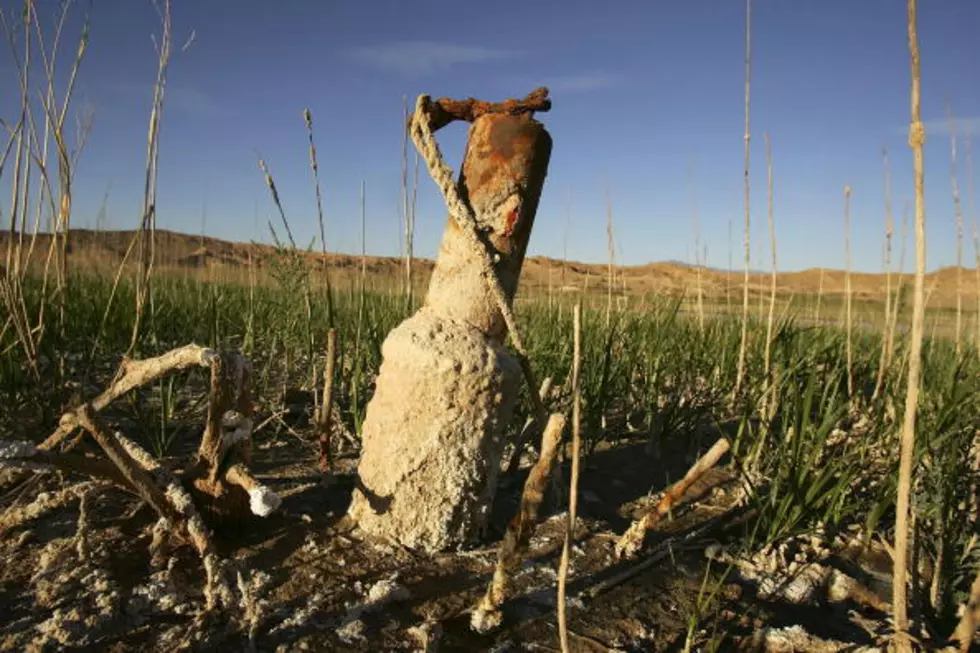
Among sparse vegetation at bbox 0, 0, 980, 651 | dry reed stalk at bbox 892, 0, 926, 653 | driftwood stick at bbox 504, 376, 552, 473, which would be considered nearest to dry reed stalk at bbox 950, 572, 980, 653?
sparse vegetation at bbox 0, 0, 980, 651

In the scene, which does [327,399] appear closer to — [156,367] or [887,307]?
[156,367]

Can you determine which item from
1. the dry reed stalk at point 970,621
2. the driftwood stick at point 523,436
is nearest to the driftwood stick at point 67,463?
the driftwood stick at point 523,436

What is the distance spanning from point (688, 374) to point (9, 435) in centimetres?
265

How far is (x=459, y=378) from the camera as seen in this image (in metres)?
1.52

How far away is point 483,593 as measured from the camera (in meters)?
1.42

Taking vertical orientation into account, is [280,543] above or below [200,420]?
below

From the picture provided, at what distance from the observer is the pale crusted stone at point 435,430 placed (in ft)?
5.00

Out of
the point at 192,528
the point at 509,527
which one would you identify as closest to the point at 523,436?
the point at 509,527

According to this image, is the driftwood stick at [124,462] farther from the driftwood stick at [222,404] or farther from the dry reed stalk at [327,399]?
the dry reed stalk at [327,399]

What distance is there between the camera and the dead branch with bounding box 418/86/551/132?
1558mm

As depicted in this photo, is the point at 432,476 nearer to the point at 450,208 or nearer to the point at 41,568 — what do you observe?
the point at 450,208

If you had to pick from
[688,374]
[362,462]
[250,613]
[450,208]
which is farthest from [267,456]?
[688,374]

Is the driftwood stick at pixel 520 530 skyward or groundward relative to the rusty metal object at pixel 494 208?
groundward

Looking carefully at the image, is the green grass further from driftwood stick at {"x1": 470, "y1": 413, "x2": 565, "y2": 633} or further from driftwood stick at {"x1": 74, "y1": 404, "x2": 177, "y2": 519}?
driftwood stick at {"x1": 470, "y1": 413, "x2": 565, "y2": 633}
